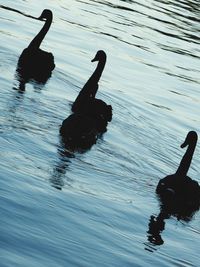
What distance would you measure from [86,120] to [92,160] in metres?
1.42

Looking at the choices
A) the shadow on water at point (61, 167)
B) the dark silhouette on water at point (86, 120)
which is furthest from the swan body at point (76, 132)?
the shadow on water at point (61, 167)

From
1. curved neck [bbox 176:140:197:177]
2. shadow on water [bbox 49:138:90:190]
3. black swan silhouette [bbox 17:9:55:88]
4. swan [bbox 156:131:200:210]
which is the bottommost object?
black swan silhouette [bbox 17:9:55:88]

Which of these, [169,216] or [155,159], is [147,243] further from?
[155,159]

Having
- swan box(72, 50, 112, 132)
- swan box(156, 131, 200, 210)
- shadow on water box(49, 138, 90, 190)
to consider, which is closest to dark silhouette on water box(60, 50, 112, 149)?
swan box(72, 50, 112, 132)

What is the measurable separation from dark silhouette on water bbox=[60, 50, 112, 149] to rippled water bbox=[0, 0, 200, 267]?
278 millimetres

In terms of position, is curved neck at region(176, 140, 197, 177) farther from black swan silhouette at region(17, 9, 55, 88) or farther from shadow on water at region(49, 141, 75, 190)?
black swan silhouette at region(17, 9, 55, 88)

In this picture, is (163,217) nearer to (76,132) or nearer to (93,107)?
(76,132)

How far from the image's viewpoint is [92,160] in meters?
15.6

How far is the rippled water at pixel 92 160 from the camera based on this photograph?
38.1ft

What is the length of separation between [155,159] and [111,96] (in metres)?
5.89

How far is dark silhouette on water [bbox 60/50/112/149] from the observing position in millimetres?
16266

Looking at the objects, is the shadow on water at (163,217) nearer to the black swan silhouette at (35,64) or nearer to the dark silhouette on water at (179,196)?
the dark silhouette on water at (179,196)

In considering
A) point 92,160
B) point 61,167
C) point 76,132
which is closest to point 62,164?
point 61,167

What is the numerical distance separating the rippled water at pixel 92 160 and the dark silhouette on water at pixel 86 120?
0.91ft
